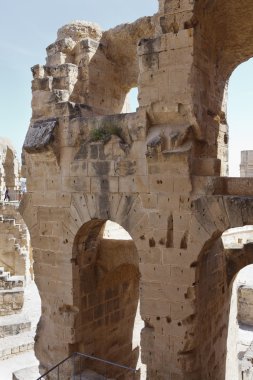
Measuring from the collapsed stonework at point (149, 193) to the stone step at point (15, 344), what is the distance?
13.3 feet

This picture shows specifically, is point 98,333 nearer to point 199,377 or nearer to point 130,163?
point 199,377

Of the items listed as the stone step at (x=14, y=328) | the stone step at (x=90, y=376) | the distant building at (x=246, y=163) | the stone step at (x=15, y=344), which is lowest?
the stone step at (x=15, y=344)

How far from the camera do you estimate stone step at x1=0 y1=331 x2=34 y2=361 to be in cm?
1021

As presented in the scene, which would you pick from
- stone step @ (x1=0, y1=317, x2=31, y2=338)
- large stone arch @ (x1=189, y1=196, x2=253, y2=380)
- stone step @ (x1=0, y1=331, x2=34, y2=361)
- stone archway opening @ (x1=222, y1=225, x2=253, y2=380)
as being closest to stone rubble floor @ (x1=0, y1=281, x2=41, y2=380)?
stone step @ (x1=0, y1=331, x2=34, y2=361)

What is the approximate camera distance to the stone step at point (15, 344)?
402 inches

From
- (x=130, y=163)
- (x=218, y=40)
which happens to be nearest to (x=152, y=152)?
(x=130, y=163)

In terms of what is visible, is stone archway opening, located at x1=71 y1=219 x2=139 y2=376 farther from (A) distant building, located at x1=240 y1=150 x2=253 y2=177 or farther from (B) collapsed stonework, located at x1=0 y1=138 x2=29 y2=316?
(A) distant building, located at x1=240 y1=150 x2=253 y2=177

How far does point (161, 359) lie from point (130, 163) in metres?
2.74

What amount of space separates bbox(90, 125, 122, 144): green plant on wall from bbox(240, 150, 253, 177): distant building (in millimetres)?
13501

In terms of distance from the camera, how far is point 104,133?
5.86 m

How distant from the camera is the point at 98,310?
686 centimetres

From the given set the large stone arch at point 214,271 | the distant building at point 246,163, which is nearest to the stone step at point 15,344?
the large stone arch at point 214,271

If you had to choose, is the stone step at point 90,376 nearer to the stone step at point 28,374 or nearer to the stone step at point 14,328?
the stone step at point 28,374

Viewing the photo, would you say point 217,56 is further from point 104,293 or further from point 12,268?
point 12,268
